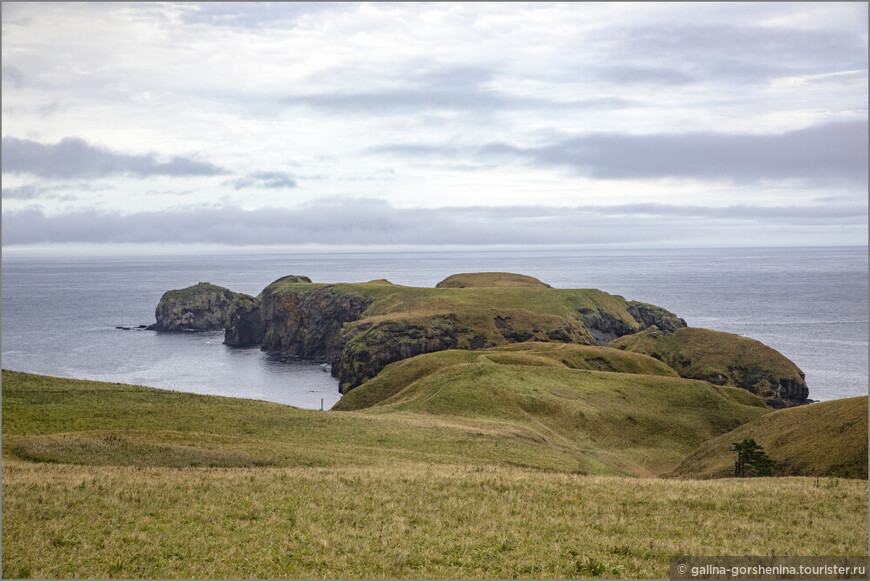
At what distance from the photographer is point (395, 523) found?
2212 cm

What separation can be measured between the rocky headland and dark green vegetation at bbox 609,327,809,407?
0.18m

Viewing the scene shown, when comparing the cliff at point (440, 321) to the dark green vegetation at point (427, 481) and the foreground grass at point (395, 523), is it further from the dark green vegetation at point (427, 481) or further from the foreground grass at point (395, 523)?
the foreground grass at point (395, 523)

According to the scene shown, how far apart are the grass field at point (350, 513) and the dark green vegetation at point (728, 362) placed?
8128cm

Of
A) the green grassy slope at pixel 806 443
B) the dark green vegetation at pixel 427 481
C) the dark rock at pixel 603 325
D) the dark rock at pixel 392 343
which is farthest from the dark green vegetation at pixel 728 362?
the green grassy slope at pixel 806 443

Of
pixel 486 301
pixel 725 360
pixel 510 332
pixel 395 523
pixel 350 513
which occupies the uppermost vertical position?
pixel 486 301

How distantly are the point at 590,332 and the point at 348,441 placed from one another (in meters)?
124

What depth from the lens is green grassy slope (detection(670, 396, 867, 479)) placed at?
36625 millimetres

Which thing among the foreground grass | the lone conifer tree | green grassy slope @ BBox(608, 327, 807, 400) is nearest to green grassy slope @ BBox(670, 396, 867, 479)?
the lone conifer tree

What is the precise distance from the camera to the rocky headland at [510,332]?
115m

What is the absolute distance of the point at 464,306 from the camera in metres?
159

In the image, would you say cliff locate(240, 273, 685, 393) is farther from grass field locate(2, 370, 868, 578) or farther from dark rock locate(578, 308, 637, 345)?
grass field locate(2, 370, 868, 578)

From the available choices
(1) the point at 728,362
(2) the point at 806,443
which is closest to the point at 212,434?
(2) the point at 806,443

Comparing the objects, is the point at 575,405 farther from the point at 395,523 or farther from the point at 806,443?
the point at 395,523

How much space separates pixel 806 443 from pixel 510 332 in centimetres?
9573
